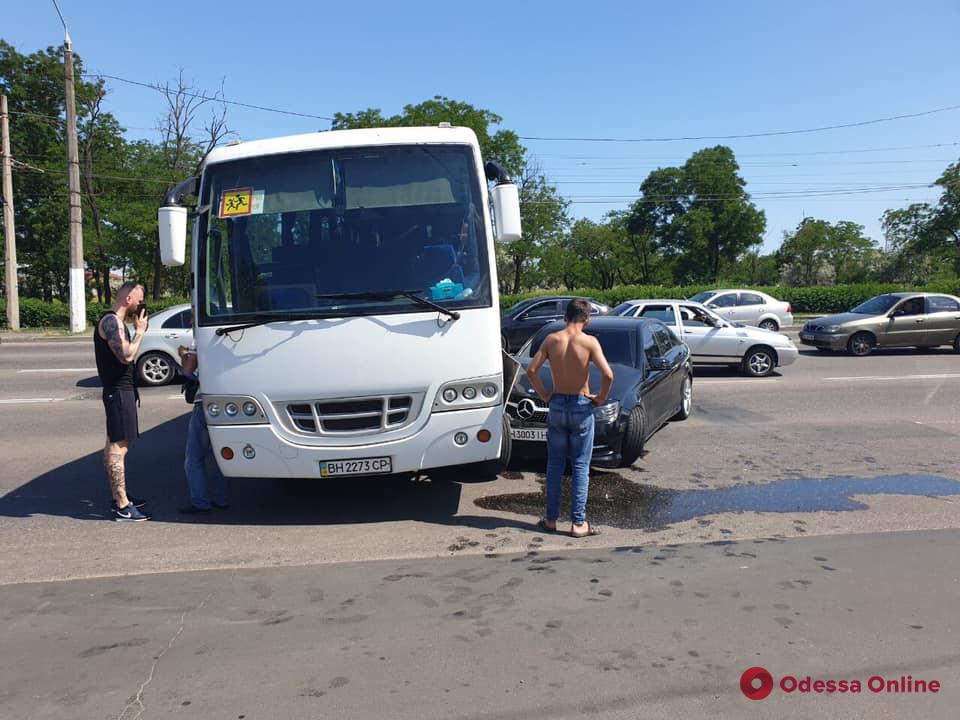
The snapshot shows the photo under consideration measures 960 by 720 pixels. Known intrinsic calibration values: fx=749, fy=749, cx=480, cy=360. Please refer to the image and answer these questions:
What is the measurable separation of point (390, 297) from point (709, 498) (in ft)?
11.2

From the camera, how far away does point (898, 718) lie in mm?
3195

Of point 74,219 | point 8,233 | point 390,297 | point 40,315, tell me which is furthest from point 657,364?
point 40,315

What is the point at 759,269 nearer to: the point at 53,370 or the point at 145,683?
the point at 53,370

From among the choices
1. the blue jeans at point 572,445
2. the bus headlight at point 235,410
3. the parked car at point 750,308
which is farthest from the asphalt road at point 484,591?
the parked car at point 750,308

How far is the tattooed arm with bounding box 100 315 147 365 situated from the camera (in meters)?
5.92

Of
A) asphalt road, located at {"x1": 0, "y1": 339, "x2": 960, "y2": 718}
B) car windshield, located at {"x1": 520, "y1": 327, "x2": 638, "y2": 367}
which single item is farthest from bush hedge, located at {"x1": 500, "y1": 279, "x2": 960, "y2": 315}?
asphalt road, located at {"x1": 0, "y1": 339, "x2": 960, "y2": 718}

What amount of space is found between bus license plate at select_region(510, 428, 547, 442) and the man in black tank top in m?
3.50

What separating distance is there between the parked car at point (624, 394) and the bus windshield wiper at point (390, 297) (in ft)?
7.40

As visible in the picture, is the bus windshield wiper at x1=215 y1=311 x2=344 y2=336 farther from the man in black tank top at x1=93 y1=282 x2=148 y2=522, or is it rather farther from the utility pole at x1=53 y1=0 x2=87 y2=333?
the utility pole at x1=53 y1=0 x2=87 y2=333

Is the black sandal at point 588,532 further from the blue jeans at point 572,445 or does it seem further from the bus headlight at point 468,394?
the bus headlight at point 468,394

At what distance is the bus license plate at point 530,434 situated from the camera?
7520mm

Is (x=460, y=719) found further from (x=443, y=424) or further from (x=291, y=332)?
(x=291, y=332)

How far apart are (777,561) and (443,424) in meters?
2.54

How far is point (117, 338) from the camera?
5926 mm
